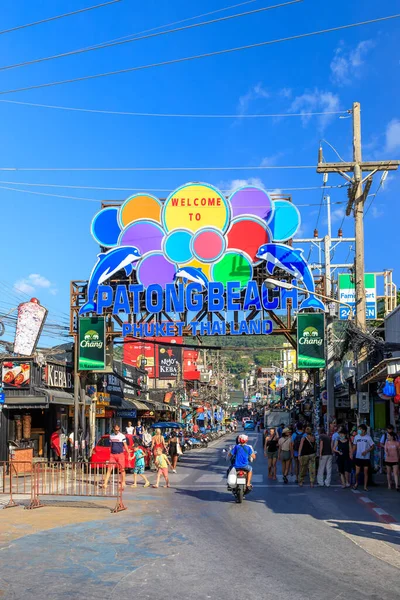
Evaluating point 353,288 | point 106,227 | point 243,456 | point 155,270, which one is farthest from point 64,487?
point 353,288

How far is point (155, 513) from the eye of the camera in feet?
45.5

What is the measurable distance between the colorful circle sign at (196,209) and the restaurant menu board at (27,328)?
6900 millimetres

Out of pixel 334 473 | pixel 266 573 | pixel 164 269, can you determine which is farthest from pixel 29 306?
pixel 266 573

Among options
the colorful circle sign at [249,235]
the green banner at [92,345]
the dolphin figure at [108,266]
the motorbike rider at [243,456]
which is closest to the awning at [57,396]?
the green banner at [92,345]

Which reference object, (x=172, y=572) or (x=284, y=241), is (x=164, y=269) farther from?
(x=172, y=572)

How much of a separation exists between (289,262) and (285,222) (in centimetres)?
201

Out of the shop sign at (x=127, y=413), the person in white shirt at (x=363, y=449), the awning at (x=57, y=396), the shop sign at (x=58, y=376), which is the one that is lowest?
the shop sign at (x=127, y=413)

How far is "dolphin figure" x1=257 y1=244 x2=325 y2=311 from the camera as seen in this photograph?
1106 inches

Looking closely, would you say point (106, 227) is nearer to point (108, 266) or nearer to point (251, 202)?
point (108, 266)

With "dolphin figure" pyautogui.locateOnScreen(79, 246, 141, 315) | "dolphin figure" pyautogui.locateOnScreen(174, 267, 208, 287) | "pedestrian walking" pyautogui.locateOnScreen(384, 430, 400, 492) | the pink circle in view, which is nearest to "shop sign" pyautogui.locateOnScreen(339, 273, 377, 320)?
the pink circle

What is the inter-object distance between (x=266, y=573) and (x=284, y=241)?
22.2 meters

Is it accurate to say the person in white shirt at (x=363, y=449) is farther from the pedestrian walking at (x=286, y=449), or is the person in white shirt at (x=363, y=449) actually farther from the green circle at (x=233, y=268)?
the green circle at (x=233, y=268)

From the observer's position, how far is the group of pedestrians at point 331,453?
18234mm

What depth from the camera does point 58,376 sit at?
99.5 feet
